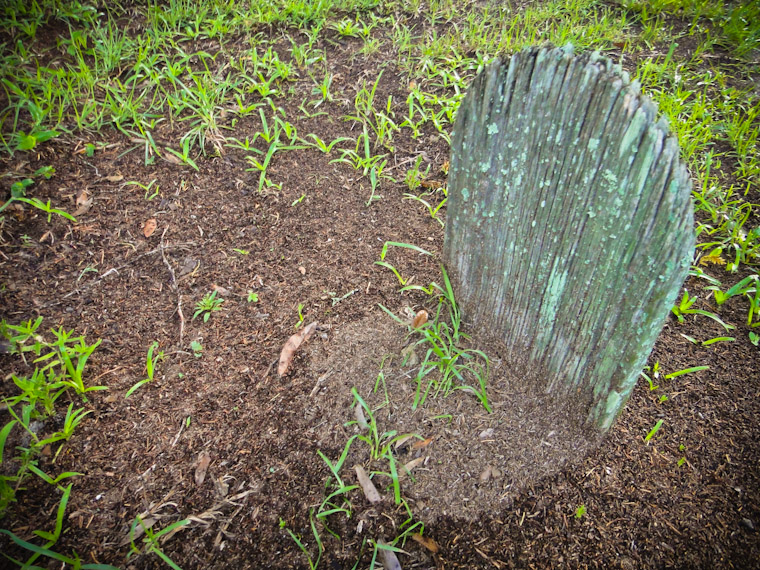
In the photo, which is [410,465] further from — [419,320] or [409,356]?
[419,320]

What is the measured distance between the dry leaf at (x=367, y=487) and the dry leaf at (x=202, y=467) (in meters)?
0.52

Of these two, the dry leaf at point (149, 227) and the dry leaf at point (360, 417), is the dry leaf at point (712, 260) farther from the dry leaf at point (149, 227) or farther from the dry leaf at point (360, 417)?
the dry leaf at point (149, 227)

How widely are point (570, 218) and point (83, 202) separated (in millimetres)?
2270

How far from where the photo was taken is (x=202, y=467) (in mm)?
1727

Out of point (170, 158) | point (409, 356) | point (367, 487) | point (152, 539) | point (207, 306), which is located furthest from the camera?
point (170, 158)

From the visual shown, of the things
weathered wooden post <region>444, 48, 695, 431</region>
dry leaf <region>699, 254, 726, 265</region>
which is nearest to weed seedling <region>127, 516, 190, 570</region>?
weathered wooden post <region>444, 48, 695, 431</region>

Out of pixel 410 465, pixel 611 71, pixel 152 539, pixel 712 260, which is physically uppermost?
pixel 611 71

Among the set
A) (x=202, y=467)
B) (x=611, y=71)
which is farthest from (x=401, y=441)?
(x=611, y=71)

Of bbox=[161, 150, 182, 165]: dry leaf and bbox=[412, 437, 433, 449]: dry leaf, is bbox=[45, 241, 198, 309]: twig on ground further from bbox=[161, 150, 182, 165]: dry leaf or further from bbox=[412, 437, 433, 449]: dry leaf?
bbox=[412, 437, 433, 449]: dry leaf

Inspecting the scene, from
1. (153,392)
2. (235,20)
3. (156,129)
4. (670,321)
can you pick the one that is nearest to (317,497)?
(153,392)

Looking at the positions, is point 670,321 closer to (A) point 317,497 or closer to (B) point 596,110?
(B) point 596,110

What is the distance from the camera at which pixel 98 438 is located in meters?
1.78

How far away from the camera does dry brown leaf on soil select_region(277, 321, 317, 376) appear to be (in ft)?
6.48

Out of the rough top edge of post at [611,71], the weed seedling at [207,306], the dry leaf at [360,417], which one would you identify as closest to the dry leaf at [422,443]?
the dry leaf at [360,417]
